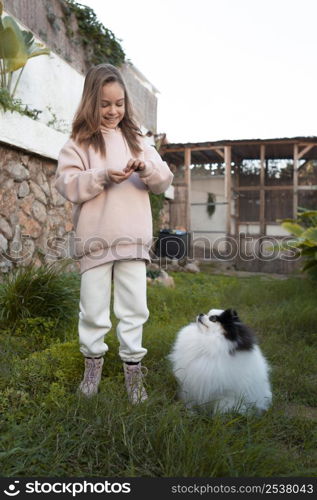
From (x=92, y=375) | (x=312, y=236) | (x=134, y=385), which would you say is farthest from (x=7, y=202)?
(x=312, y=236)

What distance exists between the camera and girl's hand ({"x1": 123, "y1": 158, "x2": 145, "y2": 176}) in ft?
6.61

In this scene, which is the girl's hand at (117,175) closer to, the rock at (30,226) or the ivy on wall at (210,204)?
the rock at (30,226)

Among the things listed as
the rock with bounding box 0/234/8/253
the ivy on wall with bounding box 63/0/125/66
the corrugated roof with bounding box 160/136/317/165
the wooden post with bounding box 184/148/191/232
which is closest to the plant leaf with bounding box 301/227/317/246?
the rock with bounding box 0/234/8/253

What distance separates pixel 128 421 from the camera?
5.88 feet

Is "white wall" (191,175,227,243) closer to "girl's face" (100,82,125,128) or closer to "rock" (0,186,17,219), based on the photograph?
"rock" (0,186,17,219)

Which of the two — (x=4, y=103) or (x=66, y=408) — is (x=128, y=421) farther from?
(x=4, y=103)

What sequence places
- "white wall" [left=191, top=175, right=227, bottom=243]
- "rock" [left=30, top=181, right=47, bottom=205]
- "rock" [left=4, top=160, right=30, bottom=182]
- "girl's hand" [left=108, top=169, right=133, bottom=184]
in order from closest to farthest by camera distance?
"girl's hand" [left=108, top=169, right=133, bottom=184]
"rock" [left=4, top=160, right=30, bottom=182]
"rock" [left=30, top=181, right=47, bottom=205]
"white wall" [left=191, top=175, right=227, bottom=243]

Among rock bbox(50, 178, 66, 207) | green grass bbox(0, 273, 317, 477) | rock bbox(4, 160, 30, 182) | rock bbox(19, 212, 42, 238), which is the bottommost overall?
green grass bbox(0, 273, 317, 477)

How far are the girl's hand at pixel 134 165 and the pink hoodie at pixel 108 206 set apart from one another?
0.15ft

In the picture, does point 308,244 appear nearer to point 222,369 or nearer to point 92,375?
point 222,369

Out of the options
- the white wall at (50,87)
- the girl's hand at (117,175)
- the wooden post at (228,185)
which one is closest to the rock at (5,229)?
the white wall at (50,87)

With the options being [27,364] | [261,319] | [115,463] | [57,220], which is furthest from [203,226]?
[115,463]

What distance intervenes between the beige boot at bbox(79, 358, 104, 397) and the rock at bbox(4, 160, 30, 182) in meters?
2.77

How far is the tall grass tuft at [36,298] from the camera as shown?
320cm
